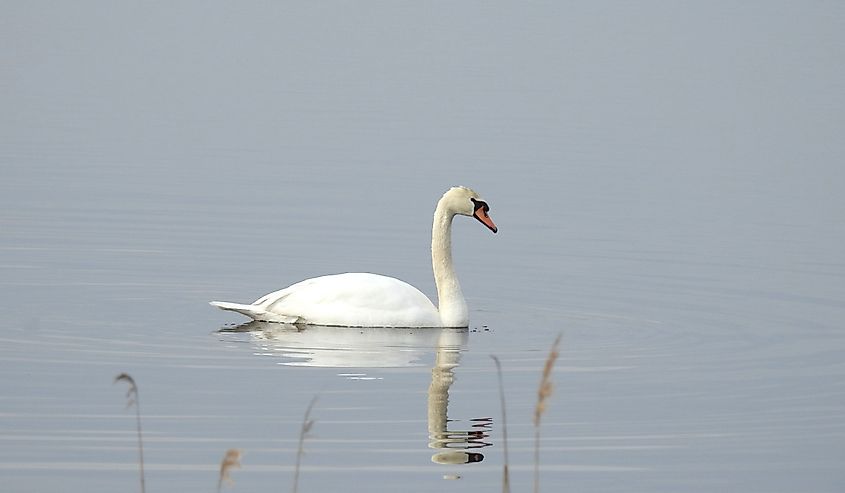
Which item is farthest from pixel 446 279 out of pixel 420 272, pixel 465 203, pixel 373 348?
pixel 420 272

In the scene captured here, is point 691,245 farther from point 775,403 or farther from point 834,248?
point 775,403

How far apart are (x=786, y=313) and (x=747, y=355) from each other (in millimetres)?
1825

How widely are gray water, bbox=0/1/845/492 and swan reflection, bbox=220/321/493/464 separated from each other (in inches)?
1.5

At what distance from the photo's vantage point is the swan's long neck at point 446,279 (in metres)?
14.3

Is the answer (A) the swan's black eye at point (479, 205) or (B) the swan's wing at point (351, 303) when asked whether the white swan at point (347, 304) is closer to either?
(B) the swan's wing at point (351, 303)

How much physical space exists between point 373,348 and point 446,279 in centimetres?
157

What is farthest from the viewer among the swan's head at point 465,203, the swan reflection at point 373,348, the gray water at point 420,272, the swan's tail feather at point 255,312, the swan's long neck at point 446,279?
the swan's head at point 465,203

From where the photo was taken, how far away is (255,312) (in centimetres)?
1398

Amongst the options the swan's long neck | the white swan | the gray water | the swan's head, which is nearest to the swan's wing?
the white swan

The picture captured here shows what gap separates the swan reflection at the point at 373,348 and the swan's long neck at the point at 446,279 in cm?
12

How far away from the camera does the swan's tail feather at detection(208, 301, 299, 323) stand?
13930 millimetres

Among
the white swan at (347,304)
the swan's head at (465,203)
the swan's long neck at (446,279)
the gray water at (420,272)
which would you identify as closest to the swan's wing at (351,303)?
the white swan at (347,304)

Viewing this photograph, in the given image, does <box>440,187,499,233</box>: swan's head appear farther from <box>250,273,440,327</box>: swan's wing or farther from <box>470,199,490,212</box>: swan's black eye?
<box>250,273,440,327</box>: swan's wing

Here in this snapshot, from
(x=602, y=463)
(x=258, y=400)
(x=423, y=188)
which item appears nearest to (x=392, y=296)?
(x=258, y=400)
